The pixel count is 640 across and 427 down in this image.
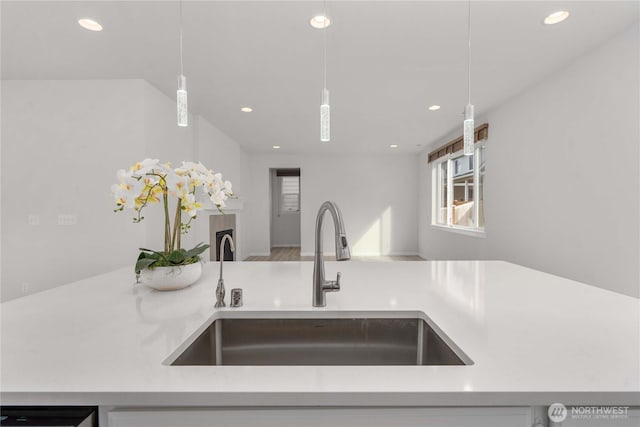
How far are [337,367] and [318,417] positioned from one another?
10 cm

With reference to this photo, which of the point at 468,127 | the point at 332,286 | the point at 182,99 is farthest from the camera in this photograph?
the point at 468,127

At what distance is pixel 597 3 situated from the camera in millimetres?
1908

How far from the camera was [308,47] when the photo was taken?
243 cm

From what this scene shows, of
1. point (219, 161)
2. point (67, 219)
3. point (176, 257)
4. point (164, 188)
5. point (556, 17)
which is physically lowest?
point (176, 257)

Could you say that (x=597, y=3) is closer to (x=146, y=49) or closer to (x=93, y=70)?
(x=146, y=49)

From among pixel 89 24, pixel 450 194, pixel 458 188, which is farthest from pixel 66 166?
pixel 450 194

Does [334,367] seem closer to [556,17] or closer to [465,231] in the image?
[556,17]

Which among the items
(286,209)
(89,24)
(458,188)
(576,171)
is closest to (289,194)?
(286,209)

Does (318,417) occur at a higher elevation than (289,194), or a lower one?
lower

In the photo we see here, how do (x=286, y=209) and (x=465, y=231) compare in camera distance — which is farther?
(x=286, y=209)

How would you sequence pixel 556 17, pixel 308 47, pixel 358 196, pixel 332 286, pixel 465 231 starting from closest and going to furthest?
pixel 332 286 < pixel 556 17 < pixel 308 47 < pixel 465 231 < pixel 358 196

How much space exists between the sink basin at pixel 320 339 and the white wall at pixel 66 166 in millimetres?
2565

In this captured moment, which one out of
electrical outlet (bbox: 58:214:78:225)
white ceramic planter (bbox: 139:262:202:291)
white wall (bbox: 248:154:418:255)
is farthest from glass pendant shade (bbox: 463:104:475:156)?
white wall (bbox: 248:154:418:255)

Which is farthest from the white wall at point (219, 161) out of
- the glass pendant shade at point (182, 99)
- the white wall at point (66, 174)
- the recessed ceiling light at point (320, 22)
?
the glass pendant shade at point (182, 99)
